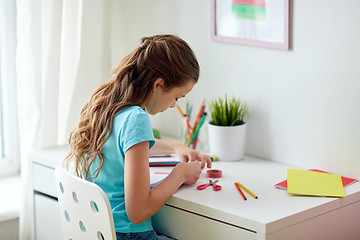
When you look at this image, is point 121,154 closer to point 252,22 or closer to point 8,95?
point 252,22

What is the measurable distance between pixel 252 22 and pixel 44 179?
85 cm

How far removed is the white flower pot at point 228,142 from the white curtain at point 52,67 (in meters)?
0.57

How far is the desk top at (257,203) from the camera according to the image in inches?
51.2

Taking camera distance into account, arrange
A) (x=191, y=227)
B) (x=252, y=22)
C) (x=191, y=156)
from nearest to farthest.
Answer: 1. (x=191, y=227)
2. (x=191, y=156)
3. (x=252, y=22)

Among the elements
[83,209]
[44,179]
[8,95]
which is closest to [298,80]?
[83,209]

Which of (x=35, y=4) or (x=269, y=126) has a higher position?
(x=35, y=4)

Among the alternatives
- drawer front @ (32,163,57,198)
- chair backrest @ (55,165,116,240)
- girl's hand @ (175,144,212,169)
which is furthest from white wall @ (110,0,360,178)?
chair backrest @ (55,165,116,240)

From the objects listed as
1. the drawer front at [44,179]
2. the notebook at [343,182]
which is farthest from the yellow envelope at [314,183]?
the drawer front at [44,179]

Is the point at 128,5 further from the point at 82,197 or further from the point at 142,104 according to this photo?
the point at 82,197

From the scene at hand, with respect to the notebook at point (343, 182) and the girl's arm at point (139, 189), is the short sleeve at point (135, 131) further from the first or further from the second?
the notebook at point (343, 182)

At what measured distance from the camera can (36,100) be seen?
6.51ft

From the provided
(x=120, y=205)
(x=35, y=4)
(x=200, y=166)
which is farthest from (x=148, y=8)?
(x=120, y=205)

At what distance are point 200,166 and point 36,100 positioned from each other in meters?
0.73

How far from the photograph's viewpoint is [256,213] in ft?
4.33
